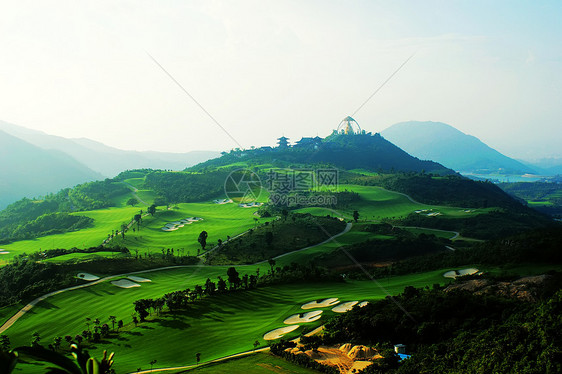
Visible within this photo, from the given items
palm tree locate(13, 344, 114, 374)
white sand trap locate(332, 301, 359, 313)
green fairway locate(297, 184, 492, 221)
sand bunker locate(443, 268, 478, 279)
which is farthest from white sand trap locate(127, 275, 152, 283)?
green fairway locate(297, 184, 492, 221)

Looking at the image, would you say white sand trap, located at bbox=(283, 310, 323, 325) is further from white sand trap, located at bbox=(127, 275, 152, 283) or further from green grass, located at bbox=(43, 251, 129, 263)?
green grass, located at bbox=(43, 251, 129, 263)

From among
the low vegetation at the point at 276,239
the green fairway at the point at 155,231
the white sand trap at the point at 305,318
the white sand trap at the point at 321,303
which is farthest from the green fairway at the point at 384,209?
the white sand trap at the point at 305,318

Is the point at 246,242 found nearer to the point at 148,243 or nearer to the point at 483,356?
the point at 148,243

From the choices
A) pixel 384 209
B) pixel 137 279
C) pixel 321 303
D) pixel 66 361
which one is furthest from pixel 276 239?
pixel 66 361

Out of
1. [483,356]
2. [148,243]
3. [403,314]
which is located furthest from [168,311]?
[148,243]

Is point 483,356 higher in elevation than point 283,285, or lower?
higher

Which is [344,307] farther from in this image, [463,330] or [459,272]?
[459,272]
